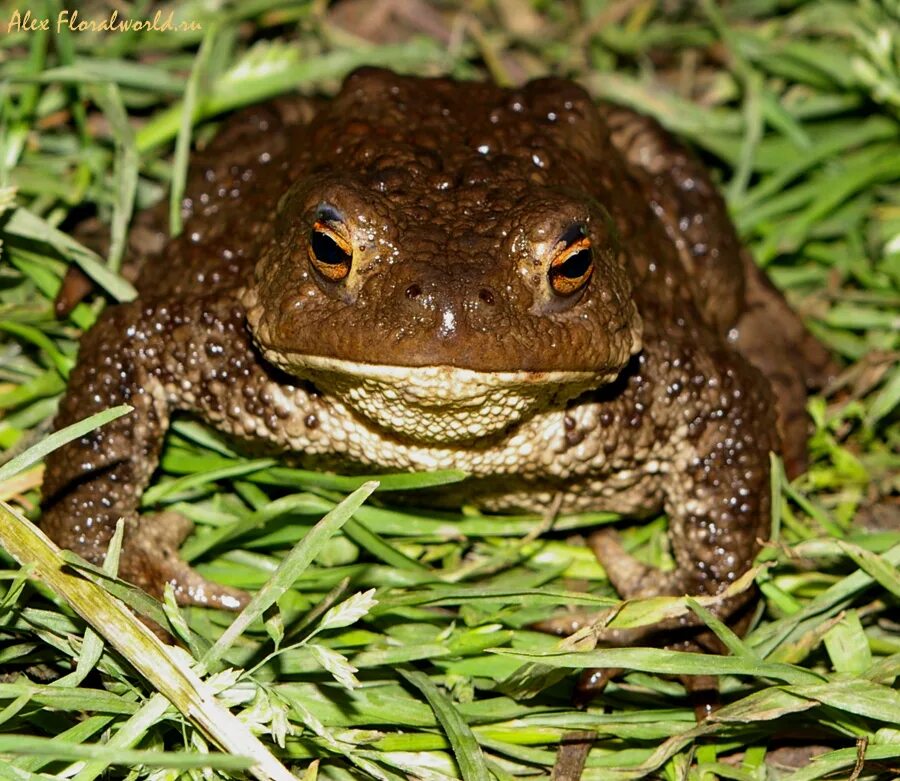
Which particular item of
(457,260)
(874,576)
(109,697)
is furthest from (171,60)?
(874,576)

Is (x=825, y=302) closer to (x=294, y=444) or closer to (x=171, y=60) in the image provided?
(x=294, y=444)

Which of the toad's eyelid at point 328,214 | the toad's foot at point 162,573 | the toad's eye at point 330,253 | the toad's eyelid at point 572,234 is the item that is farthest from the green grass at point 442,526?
the toad's eyelid at point 572,234

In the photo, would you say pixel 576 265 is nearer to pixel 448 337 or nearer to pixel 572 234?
pixel 572 234

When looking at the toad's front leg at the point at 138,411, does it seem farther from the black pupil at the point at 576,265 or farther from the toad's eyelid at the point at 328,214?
the black pupil at the point at 576,265

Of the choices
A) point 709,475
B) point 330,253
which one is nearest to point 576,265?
point 330,253

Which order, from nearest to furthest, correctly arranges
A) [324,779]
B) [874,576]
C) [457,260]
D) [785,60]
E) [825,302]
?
[457,260] → [324,779] → [874,576] → [825,302] → [785,60]

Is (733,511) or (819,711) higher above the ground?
(733,511)
